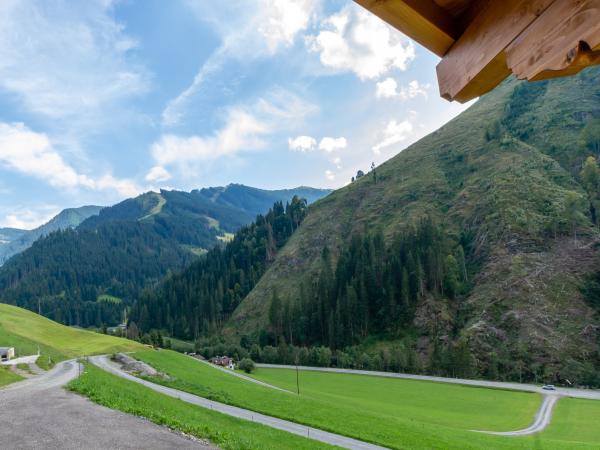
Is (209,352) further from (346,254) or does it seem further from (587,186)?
(587,186)

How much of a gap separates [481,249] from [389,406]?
7174 cm

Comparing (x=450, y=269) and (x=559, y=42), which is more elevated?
(x=450, y=269)

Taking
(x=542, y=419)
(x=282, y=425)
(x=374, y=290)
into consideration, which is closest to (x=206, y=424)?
(x=282, y=425)

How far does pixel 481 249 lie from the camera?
349 ft

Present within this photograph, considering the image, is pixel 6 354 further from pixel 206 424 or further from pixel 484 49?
pixel 484 49

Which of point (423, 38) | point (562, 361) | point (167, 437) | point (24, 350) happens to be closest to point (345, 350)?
point (562, 361)

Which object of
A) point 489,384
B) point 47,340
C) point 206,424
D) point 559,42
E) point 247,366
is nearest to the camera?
point 559,42

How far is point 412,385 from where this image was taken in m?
66.3

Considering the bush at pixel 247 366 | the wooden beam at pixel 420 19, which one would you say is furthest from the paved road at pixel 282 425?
the bush at pixel 247 366

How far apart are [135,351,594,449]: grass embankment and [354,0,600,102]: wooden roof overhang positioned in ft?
94.4

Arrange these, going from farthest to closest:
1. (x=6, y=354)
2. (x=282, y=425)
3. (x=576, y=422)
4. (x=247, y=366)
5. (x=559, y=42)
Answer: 1. (x=247, y=366)
2. (x=6, y=354)
3. (x=576, y=422)
4. (x=282, y=425)
5. (x=559, y=42)

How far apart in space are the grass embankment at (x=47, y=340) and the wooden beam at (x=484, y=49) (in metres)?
55.7

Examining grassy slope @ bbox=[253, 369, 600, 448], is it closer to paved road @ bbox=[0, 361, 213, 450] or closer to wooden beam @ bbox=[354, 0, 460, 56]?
paved road @ bbox=[0, 361, 213, 450]

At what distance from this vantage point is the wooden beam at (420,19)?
11.0 ft
